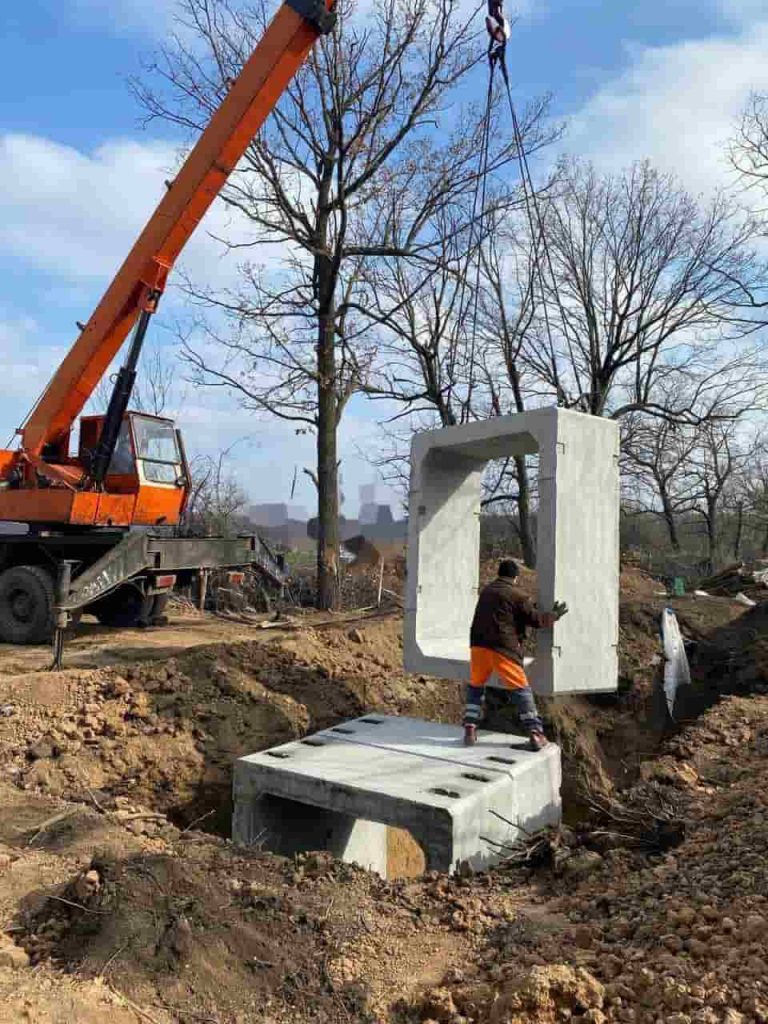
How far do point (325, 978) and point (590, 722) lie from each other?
5.95 m

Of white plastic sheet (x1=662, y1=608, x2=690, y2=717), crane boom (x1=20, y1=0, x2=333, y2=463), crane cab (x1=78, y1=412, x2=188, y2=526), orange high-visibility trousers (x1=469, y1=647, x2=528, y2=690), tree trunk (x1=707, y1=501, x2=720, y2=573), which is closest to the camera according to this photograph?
orange high-visibility trousers (x1=469, y1=647, x2=528, y2=690)

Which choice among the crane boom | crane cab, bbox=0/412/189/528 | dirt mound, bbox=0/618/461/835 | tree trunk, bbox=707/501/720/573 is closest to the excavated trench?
dirt mound, bbox=0/618/461/835

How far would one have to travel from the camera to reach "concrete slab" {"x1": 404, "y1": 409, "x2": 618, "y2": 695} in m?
5.98

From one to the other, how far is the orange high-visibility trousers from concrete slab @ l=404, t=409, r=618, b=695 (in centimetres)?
20

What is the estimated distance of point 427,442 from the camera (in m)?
6.91

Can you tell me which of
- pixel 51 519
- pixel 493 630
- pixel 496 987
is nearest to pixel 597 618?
pixel 493 630

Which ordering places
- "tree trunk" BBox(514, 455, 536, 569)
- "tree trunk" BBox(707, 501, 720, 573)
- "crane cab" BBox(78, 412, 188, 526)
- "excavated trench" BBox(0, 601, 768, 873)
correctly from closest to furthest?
"excavated trench" BBox(0, 601, 768, 873)
"crane cab" BBox(78, 412, 188, 526)
"tree trunk" BBox(514, 455, 536, 569)
"tree trunk" BBox(707, 501, 720, 573)

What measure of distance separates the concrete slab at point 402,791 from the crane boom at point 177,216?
5.55 metres

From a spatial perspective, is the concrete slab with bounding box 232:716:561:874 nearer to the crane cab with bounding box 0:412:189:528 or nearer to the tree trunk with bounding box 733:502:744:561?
the crane cab with bounding box 0:412:189:528

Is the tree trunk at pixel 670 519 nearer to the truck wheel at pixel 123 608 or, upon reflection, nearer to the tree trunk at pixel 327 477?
the tree trunk at pixel 327 477

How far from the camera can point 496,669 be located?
19.6 feet

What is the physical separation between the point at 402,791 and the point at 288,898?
5.03 ft

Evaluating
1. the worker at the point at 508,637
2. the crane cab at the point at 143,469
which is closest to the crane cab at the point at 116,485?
the crane cab at the point at 143,469

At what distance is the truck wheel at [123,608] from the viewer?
10.5 meters
